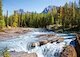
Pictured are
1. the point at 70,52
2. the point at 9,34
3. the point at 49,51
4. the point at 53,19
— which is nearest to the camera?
the point at 70,52

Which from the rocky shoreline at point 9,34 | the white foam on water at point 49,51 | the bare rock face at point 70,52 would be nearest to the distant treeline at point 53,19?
the rocky shoreline at point 9,34

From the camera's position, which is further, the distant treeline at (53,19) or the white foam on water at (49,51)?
the distant treeline at (53,19)

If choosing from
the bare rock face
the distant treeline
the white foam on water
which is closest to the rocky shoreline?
the distant treeline

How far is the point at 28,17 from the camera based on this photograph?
154375mm

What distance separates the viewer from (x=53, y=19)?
122 meters

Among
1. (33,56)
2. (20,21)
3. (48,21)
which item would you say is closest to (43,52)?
(33,56)

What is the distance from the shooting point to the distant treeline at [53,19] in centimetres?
9275

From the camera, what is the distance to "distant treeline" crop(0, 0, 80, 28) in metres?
92.8

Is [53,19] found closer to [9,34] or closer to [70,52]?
[9,34]

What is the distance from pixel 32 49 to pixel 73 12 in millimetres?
71461

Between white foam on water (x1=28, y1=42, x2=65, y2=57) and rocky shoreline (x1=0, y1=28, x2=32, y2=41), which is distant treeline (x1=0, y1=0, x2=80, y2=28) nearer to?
rocky shoreline (x1=0, y1=28, x2=32, y2=41)

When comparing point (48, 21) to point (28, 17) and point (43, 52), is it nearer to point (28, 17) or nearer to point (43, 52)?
point (28, 17)

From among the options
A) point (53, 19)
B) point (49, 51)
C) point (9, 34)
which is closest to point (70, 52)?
point (49, 51)

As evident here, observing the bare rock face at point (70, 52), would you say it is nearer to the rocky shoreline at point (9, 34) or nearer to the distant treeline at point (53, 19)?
the rocky shoreline at point (9, 34)
